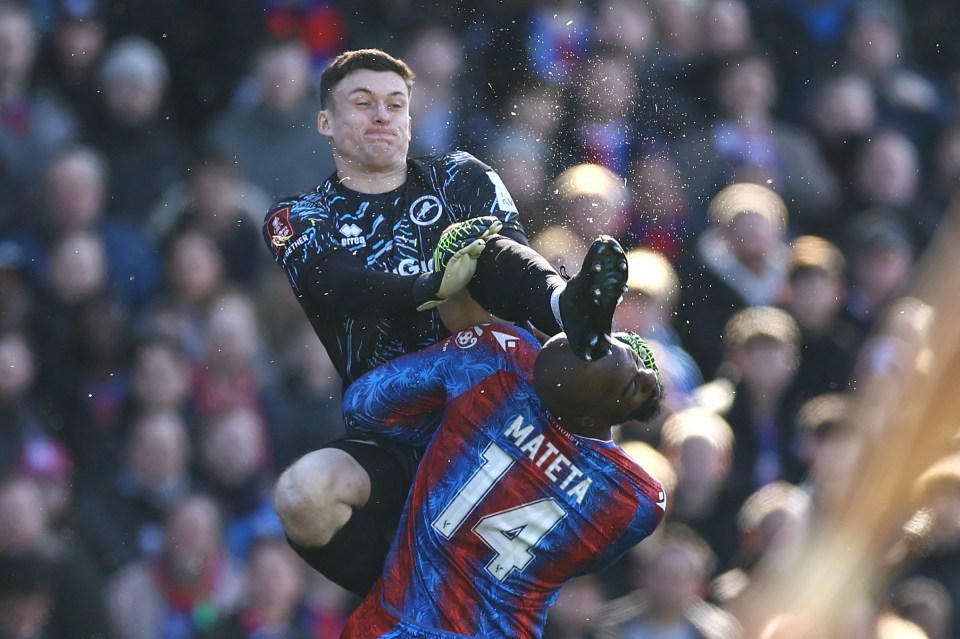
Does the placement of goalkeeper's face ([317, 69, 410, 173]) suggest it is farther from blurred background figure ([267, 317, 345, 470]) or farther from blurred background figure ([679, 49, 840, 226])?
blurred background figure ([679, 49, 840, 226])

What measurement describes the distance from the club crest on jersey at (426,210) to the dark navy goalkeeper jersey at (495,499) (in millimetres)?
512

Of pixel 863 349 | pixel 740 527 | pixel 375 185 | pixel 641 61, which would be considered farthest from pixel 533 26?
pixel 375 185

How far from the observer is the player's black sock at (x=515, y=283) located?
16.1 feet

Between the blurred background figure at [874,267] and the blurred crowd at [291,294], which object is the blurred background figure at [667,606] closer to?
the blurred crowd at [291,294]

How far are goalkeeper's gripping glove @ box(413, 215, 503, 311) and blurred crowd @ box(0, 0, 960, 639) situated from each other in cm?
264

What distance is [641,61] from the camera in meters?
9.20

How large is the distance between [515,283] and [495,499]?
676 mm

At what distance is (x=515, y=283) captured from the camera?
4.95m

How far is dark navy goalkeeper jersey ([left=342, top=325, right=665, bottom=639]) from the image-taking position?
5141 millimetres

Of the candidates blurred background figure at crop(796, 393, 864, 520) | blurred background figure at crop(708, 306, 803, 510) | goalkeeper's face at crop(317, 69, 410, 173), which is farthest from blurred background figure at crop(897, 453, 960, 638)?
goalkeeper's face at crop(317, 69, 410, 173)

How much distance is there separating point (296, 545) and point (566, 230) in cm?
284

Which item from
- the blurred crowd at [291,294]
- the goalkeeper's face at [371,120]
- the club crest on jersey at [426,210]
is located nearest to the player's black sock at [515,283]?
the club crest on jersey at [426,210]

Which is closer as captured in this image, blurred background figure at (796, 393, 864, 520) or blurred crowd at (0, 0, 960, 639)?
blurred crowd at (0, 0, 960, 639)

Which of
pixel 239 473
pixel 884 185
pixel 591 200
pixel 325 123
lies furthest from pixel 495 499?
pixel 884 185
